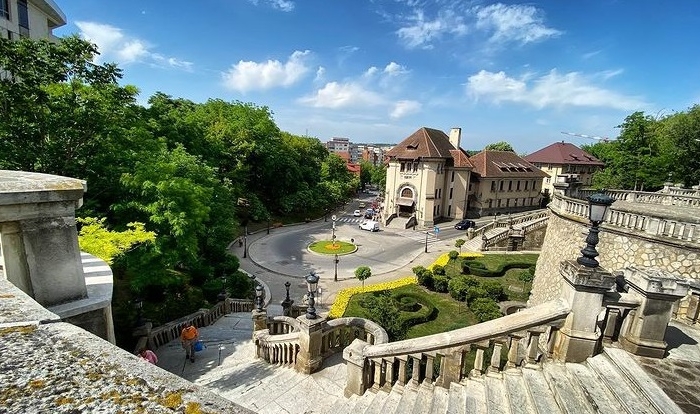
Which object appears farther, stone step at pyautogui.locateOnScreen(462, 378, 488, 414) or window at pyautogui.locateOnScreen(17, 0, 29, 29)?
window at pyautogui.locateOnScreen(17, 0, 29, 29)

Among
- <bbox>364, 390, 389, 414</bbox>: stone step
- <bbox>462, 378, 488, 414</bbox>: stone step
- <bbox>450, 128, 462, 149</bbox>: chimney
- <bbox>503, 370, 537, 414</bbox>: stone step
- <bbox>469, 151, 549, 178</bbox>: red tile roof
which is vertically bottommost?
<bbox>364, 390, 389, 414</bbox>: stone step

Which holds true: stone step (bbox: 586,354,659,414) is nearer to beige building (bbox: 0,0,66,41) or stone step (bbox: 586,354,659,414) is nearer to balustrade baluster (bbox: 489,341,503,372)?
balustrade baluster (bbox: 489,341,503,372)

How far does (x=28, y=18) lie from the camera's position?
25.0 metres

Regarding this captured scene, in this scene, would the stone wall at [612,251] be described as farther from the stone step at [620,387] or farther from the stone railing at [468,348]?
the stone railing at [468,348]

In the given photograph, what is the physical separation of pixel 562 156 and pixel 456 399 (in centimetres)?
6253

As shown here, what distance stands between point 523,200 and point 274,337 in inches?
1976

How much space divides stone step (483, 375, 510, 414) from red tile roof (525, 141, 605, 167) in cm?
6034

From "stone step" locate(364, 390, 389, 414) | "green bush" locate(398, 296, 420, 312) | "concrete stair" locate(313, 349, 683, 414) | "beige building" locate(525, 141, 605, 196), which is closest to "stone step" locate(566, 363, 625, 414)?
"concrete stair" locate(313, 349, 683, 414)

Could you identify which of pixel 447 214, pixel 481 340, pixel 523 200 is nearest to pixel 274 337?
pixel 481 340

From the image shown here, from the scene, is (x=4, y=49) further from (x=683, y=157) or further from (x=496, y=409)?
(x=683, y=157)

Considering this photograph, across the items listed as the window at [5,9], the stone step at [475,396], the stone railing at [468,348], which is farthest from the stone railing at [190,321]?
the window at [5,9]

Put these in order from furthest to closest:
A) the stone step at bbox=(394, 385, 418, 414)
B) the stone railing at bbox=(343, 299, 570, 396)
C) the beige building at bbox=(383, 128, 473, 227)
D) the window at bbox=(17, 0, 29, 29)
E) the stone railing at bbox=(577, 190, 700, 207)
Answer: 1. the beige building at bbox=(383, 128, 473, 227)
2. the window at bbox=(17, 0, 29, 29)
3. the stone railing at bbox=(577, 190, 700, 207)
4. the stone step at bbox=(394, 385, 418, 414)
5. the stone railing at bbox=(343, 299, 570, 396)

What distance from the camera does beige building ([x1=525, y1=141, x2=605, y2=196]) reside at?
181 ft

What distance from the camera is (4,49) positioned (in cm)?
1202
